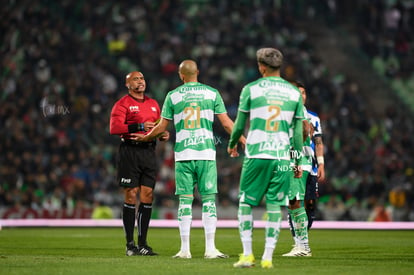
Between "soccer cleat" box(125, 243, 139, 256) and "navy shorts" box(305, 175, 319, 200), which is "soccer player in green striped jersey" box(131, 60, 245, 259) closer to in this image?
"soccer cleat" box(125, 243, 139, 256)

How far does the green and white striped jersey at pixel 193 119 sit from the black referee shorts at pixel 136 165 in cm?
123

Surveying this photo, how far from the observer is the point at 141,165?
1229cm

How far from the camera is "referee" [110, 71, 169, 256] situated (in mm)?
12164

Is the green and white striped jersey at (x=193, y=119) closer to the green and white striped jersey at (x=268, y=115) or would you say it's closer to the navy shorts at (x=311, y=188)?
the green and white striped jersey at (x=268, y=115)

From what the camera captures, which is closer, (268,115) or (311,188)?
(268,115)

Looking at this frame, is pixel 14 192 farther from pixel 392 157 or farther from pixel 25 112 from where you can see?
pixel 392 157

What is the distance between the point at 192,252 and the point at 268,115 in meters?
4.20

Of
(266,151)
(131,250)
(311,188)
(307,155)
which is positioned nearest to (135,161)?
(131,250)

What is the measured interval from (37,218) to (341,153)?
30.3 feet

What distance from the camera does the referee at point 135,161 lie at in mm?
12164

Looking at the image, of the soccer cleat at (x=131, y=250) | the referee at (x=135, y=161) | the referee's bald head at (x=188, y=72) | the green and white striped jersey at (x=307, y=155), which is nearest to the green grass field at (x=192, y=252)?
the soccer cleat at (x=131, y=250)

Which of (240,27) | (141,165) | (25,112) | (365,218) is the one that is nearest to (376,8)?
(240,27)

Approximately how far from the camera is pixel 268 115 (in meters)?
9.21

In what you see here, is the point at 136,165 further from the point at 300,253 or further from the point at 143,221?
the point at 300,253
